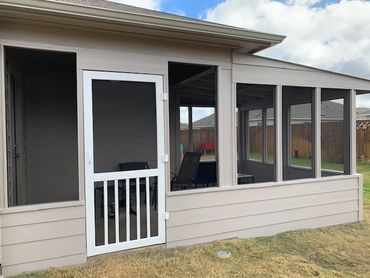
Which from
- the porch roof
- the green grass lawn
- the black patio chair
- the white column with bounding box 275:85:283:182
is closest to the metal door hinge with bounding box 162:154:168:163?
the green grass lawn

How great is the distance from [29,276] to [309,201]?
3.43 meters

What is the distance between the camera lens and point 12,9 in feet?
8.36

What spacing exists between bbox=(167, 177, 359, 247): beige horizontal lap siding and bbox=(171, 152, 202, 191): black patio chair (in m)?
1.13

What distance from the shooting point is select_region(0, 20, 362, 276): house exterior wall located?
283 centimetres

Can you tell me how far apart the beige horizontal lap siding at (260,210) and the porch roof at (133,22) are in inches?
68.0

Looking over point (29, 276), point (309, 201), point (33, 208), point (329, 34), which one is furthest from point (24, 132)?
point (329, 34)

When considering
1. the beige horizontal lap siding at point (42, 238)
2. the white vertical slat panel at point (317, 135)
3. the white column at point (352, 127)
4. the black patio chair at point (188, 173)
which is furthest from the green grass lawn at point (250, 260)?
the black patio chair at point (188, 173)

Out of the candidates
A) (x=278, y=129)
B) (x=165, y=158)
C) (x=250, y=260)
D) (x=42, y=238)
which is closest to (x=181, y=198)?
(x=165, y=158)

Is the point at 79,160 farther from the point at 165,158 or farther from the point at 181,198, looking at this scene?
the point at 181,198

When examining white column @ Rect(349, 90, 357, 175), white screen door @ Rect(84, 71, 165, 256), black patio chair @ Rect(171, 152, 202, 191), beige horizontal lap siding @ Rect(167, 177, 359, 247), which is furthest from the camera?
black patio chair @ Rect(171, 152, 202, 191)

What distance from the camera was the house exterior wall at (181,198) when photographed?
2830 mm

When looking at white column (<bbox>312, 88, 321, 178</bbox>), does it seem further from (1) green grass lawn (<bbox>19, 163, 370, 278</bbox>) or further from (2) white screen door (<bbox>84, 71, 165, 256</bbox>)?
(2) white screen door (<bbox>84, 71, 165, 256</bbox>)

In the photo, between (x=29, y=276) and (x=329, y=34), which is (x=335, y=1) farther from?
(x=29, y=276)

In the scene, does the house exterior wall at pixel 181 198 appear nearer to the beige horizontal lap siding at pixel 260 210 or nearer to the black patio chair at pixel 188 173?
the beige horizontal lap siding at pixel 260 210
